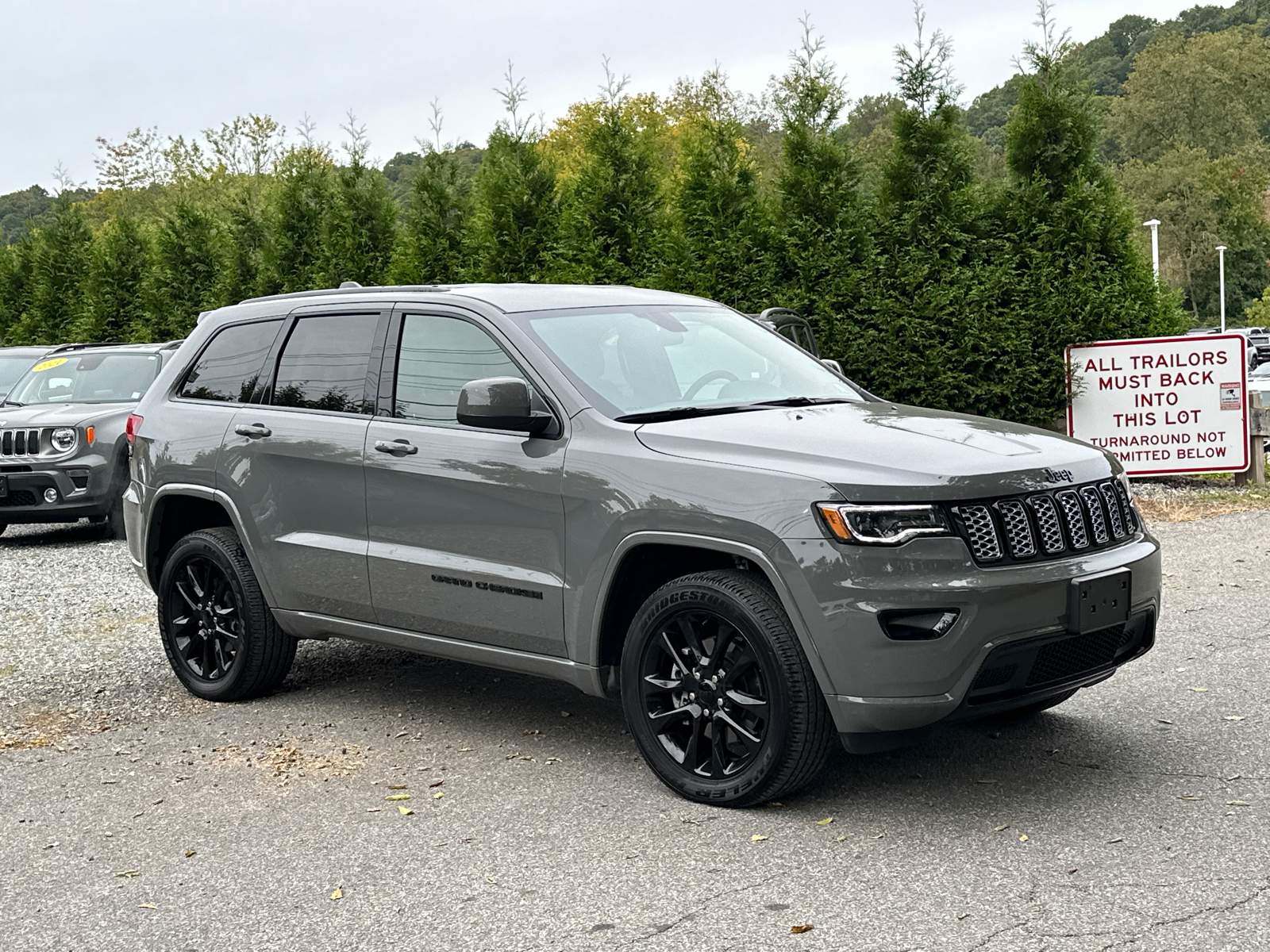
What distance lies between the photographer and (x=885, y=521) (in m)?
4.23

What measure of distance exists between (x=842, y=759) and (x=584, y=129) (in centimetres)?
1087

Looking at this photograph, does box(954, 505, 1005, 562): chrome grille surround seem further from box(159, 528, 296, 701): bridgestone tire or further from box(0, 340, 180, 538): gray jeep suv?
box(0, 340, 180, 538): gray jeep suv

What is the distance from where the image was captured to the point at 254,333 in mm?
6453

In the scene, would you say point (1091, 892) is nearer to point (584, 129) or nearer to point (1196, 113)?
point (584, 129)

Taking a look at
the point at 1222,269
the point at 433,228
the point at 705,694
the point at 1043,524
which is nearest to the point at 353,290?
the point at 705,694

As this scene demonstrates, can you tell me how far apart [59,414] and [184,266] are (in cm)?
760

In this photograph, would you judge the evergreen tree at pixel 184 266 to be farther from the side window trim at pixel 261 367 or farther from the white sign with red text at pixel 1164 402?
the side window trim at pixel 261 367

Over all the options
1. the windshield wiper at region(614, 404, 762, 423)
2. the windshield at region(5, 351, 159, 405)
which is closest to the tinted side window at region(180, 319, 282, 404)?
the windshield wiper at region(614, 404, 762, 423)

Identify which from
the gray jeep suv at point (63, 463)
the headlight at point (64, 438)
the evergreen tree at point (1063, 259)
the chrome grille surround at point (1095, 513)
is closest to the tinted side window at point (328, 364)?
the chrome grille surround at point (1095, 513)

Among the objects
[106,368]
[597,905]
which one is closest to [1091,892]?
[597,905]

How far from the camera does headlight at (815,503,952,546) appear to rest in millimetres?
4219

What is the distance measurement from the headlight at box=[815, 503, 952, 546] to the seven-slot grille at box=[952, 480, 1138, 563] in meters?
0.08

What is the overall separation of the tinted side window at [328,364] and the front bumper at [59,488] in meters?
6.57

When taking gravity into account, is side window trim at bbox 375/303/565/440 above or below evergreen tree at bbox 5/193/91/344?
below
